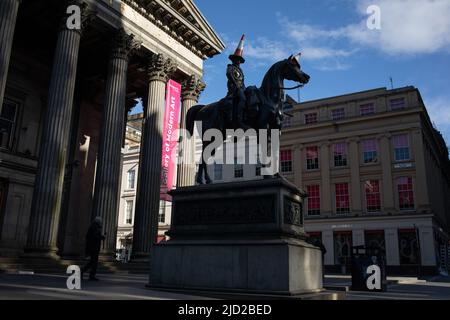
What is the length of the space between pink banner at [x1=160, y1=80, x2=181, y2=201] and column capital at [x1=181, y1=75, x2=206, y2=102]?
5.82 ft

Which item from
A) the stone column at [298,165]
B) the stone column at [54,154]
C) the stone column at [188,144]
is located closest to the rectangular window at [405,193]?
the stone column at [298,165]

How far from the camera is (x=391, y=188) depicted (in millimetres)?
39219

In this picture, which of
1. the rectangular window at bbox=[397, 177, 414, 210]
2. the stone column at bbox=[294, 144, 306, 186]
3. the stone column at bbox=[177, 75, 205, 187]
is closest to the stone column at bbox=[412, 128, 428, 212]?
the rectangular window at bbox=[397, 177, 414, 210]

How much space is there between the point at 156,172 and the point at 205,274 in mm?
12912

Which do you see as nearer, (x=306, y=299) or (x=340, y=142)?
(x=306, y=299)

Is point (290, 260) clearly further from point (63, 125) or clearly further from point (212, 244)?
point (63, 125)

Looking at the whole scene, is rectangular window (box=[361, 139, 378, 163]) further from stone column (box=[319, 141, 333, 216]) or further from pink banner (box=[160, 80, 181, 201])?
pink banner (box=[160, 80, 181, 201])

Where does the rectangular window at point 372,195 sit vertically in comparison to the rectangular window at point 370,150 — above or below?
below

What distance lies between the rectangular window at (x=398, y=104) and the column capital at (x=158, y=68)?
2791 centimetres

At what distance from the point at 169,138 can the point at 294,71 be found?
1351 centimetres

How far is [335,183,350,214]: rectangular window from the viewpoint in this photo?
41312 millimetres

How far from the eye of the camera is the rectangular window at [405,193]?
38.4 m

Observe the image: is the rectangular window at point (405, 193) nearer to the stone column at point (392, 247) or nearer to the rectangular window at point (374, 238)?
the stone column at point (392, 247)
